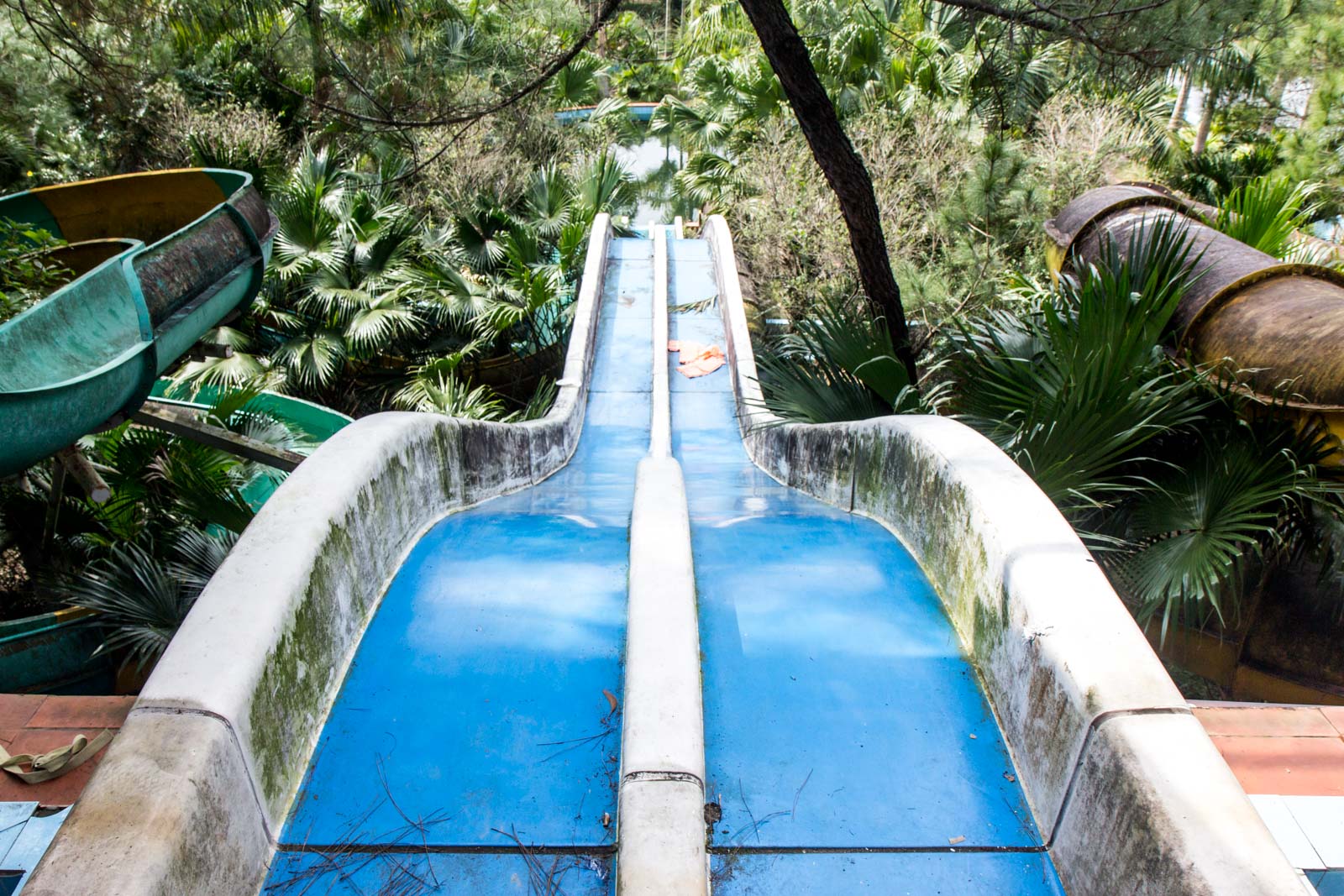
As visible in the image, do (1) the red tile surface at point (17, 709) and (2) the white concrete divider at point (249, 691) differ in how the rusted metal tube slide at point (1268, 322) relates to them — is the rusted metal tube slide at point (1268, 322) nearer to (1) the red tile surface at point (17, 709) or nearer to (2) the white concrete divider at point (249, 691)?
(2) the white concrete divider at point (249, 691)

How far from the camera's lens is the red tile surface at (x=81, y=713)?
3.35 meters

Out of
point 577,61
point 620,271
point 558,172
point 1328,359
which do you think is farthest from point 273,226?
point 577,61

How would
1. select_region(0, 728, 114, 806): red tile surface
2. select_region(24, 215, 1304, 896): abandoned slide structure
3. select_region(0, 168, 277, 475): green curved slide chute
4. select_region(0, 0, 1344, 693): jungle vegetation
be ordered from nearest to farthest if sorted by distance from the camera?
select_region(24, 215, 1304, 896): abandoned slide structure < select_region(0, 728, 114, 806): red tile surface < select_region(0, 0, 1344, 693): jungle vegetation < select_region(0, 168, 277, 475): green curved slide chute

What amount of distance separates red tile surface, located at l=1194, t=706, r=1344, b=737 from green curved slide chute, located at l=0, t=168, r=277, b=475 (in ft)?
19.0

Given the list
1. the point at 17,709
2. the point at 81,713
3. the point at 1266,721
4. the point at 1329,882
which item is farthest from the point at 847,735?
the point at 17,709

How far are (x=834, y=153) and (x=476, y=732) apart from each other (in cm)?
473

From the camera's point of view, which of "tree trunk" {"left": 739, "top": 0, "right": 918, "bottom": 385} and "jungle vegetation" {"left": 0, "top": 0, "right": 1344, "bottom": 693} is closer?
"jungle vegetation" {"left": 0, "top": 0, "right": 1344, "bottom": 693}

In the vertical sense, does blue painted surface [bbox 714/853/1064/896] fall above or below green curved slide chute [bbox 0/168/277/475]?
below

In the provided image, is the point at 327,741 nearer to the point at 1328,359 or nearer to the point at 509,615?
the point at 509,615

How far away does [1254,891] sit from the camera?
1.69 metres

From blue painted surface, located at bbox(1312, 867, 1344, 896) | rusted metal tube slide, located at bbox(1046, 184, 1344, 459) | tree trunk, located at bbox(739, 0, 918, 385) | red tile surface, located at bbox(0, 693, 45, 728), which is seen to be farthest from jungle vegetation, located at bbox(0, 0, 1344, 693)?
red tile surface, located at bbox(0, 693, 45, 728)

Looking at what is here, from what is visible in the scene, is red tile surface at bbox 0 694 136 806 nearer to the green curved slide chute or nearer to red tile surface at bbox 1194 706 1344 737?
the green curved slide chute

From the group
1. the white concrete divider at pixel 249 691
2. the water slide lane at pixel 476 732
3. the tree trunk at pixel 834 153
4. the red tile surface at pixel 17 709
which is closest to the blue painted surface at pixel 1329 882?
the water slide lane at pixel 476 732

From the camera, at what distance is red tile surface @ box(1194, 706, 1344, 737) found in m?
3.26
